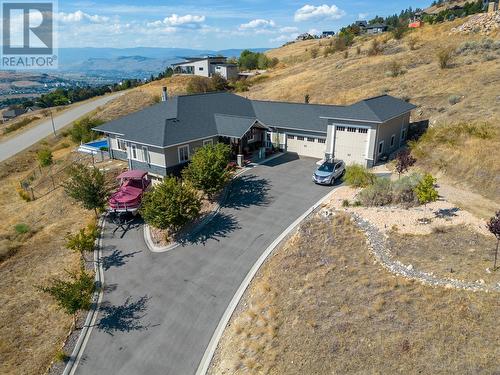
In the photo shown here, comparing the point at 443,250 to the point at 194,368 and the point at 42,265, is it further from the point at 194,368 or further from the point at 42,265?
the point at 42,265

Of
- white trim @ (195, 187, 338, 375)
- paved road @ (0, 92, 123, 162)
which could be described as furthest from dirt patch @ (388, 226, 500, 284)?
paved road @ (0, 92, 123, 162)

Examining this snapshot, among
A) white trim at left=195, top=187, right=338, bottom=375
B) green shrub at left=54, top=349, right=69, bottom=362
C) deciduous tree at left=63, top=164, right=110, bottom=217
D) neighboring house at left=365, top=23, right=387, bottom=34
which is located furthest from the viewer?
neighboring house at left=365, top=23, right=387, bottom=34

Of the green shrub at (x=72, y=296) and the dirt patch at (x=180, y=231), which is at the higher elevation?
the dirt patch at (x=180, y=231)

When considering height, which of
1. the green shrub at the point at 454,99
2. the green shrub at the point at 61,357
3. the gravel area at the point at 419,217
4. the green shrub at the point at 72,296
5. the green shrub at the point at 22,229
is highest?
the green shrub at the point at 454,99

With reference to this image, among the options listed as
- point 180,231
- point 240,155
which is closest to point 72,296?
point 180,231

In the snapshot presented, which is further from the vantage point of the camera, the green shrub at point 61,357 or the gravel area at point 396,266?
the green shrub at point 61,357

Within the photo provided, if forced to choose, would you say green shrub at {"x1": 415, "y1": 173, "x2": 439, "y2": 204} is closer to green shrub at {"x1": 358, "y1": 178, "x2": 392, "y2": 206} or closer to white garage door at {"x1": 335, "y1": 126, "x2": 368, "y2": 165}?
green shrub at {"x1": 358, "y1": 178, "x2": 392, "y2": 206}

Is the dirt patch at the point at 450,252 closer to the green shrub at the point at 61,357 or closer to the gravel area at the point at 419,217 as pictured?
the gravel area at the point at 419,217

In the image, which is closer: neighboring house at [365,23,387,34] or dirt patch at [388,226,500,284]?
dirt patch at [388,226,500,284]

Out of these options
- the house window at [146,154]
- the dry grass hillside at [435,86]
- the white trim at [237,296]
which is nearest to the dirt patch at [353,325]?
the white trim at [237,296]
